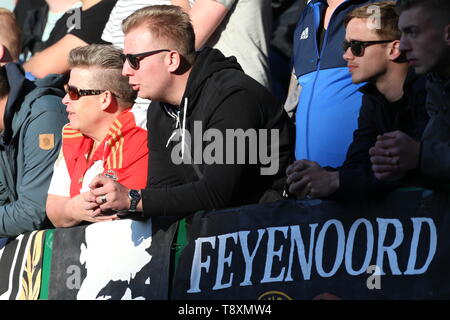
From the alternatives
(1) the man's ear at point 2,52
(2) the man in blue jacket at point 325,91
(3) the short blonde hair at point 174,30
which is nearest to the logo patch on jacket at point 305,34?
(2) the man in blue jacket at point 325,91

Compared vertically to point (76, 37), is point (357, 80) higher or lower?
lower

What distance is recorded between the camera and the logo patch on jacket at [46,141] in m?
6.70

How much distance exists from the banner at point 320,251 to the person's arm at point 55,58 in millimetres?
2772

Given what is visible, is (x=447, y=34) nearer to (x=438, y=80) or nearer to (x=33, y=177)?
(x=438, y=80)

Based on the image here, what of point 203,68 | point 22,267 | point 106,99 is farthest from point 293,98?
point 22,267

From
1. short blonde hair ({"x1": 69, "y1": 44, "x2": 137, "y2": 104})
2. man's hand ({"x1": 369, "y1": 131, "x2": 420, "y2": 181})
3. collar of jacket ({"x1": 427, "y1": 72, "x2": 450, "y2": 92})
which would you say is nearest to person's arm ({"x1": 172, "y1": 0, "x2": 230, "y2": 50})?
short blonde hair ({"x1": 69, "y1": 44, "x2": 137, "y2": 104})

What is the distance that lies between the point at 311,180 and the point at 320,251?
0.34 m

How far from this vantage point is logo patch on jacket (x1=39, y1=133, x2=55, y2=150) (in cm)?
670

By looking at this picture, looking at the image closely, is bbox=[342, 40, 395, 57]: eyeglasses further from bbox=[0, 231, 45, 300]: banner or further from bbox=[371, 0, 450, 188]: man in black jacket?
bbox=[0, 231, 45, 300]: banner

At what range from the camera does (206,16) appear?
650 cm

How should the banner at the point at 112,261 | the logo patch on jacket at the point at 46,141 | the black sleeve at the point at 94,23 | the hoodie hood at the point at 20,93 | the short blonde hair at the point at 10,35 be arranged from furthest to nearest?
the short blonde hair at the point at 10,35 → the black sleeve at the point at 94,23 → the hoodie hood at the point at 20,93 → the logo patch on jacket at the point at 46,141 → the banner at the point at 112,261

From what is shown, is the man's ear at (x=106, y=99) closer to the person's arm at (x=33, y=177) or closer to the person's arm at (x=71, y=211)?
→ the person's arm at (x=33, y=177)
